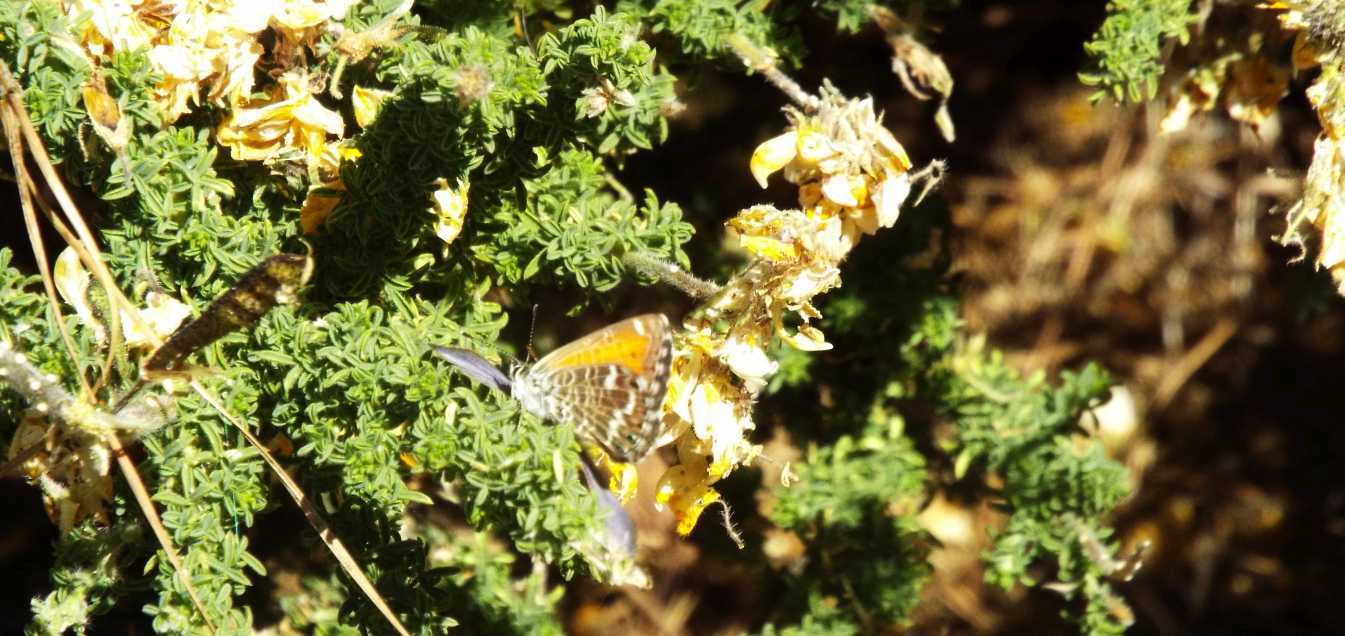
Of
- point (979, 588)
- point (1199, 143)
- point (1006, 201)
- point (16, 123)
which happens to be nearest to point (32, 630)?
point (16, 123)

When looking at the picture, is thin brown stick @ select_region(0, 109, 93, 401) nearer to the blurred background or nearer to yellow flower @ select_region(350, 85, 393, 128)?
yellow flower @ select_region(350, 85, 393, 128)

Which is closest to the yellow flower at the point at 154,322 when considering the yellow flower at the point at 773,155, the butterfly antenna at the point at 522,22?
the butterfly antenna at the point at 522,22

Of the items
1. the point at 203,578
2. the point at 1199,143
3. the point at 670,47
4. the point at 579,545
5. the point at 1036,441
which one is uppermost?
the point at 1199,143

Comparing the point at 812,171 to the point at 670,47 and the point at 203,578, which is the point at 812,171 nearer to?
the point at 670,47

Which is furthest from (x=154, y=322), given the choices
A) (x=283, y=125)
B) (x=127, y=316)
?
(x=283, y=125)

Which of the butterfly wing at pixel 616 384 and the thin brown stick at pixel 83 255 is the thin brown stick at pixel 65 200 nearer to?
the thin brown stick at pixel 83 255
